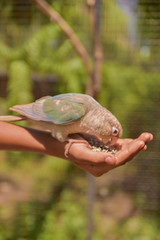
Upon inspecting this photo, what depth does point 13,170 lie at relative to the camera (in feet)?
7.36

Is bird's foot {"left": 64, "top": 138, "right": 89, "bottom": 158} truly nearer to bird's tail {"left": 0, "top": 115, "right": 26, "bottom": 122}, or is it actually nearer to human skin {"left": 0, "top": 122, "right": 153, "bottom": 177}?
human skin {"left": 0, "top": 122, "right": 153, "bottom": 177}

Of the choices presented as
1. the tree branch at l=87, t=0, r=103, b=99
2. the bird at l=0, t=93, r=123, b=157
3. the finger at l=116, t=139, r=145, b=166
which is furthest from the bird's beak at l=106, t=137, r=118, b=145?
the tree branch at l=87, t=0, r=103, b=99

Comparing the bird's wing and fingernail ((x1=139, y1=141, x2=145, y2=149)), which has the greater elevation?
the bird's wing

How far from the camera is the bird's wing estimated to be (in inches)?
42.4

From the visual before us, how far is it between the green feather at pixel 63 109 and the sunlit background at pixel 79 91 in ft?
3.09

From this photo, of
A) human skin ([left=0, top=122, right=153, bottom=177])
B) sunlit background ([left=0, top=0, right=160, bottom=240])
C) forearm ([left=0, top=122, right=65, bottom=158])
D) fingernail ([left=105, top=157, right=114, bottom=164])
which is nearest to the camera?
fingernail ([left=105, top=157, right=114, bottom=164])

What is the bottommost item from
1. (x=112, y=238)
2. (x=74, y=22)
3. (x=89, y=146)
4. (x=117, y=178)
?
(x=112, y=238)

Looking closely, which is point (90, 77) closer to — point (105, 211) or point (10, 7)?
point (10, 7)

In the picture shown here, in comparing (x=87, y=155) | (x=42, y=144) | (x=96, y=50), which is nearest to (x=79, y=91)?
(x=96, y=50)

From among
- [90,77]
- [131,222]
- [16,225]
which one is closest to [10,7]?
[90,77]

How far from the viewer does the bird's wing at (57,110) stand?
42.4 inches

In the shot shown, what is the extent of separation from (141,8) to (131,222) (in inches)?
58.9

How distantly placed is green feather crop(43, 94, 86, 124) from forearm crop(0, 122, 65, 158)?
0.10m

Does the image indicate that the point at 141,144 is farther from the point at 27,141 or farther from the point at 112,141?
the point at 27,141
